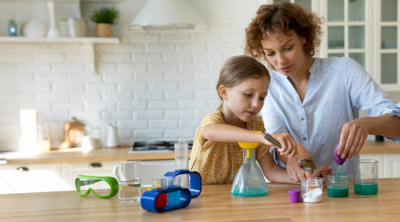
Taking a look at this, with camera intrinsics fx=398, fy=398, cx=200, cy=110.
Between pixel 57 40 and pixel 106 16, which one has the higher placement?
pixel 106 16

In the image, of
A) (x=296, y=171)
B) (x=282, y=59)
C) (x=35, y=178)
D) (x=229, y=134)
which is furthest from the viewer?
(x=35, y=178)

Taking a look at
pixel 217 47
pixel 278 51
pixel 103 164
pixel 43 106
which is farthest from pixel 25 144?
pixel 278 51

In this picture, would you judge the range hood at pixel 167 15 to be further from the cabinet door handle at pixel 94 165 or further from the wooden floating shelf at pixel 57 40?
the cabinet door handle at pixel 94 165

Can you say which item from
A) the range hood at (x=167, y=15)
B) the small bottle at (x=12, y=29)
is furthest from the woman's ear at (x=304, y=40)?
the small bottle at (x=12, y=29)

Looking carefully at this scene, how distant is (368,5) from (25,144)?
303 cm

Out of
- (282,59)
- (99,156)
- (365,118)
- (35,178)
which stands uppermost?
(282,59)

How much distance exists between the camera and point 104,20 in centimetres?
340

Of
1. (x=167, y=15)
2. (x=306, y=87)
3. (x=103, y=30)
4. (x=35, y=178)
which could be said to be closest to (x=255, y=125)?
(x=306, y=87)

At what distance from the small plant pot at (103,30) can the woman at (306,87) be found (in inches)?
70.5

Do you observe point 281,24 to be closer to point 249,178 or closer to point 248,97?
point 248,97

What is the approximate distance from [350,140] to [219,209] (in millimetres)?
536

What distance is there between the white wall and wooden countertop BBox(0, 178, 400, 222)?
2.14m

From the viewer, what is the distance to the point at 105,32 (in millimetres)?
3383

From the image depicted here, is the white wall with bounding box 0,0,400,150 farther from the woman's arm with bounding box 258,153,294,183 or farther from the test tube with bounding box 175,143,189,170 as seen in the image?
the test tube with bounding box 175,143,189,170
